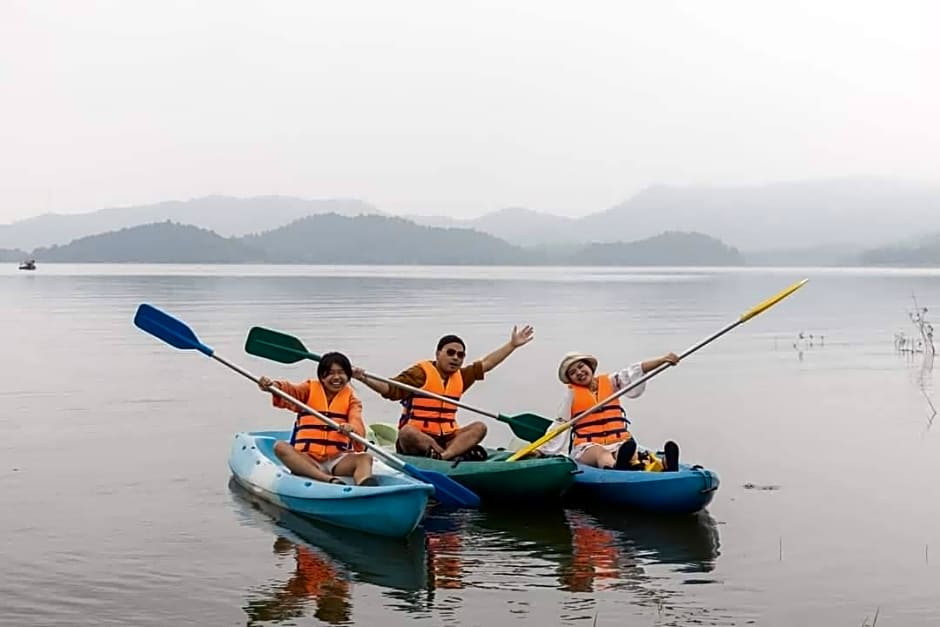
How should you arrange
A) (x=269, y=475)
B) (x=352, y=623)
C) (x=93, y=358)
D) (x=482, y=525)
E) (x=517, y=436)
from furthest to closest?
(x=93, y=358)
(x=517, y=436)
(x=269, y=475)
(x=482, y=525)
(x=352, y=623)

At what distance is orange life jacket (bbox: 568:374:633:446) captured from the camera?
33.4 ft

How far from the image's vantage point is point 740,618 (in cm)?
699

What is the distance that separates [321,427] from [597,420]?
231 cm

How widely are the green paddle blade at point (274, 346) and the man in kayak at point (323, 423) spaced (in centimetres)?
180

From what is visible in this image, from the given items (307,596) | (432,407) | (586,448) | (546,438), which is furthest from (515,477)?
(307,596)

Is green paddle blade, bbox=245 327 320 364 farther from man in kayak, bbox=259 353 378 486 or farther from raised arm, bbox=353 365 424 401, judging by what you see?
man in kayak, bbox=259 353 378 486

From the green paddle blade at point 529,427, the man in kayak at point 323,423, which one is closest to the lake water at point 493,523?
the man in kayak at point 323,423

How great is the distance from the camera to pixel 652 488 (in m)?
9.27

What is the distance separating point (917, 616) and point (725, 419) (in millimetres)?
7694

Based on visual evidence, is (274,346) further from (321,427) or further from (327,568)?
(327,568)

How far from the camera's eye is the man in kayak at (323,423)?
9.41 metres

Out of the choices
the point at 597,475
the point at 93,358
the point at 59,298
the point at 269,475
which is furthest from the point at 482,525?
the point at 59,298

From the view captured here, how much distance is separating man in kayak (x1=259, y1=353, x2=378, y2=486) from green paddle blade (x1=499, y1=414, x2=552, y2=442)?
1.84m

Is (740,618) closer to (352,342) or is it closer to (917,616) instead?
(917,616)
